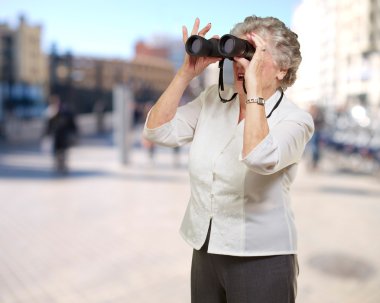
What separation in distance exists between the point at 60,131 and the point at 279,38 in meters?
8.42

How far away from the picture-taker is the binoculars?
134cm

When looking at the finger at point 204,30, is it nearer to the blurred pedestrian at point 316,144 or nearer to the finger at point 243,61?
the finger at point 243,61

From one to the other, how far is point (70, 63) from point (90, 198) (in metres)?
13.4

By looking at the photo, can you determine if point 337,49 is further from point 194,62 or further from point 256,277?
point 256,277

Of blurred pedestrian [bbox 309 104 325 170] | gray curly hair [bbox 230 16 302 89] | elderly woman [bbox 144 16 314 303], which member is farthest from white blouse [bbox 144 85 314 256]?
blurred pedestrian [bbox 309 104 325 170]

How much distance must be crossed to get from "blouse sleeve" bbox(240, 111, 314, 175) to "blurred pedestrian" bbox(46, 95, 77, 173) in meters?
8.29

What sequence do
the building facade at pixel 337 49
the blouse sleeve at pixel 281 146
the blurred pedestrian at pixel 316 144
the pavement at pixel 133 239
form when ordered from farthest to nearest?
1. the blurred pedestrian at pixel 316 144
2. the pavement at pixel 133 239
3. the building facade at pixel 337 49
4. the blouse sleeve at pixel 281 146

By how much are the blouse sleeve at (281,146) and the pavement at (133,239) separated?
221cm

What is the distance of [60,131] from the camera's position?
369 inches

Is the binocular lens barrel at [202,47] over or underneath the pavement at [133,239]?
over

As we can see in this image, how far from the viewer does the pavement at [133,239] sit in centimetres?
352

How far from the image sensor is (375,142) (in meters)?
9.55

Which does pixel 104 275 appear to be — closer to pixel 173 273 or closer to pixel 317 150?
pixel 173 273

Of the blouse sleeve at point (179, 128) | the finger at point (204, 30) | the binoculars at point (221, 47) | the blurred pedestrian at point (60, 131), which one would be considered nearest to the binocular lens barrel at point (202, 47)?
the binoculars at point (221, 47)
